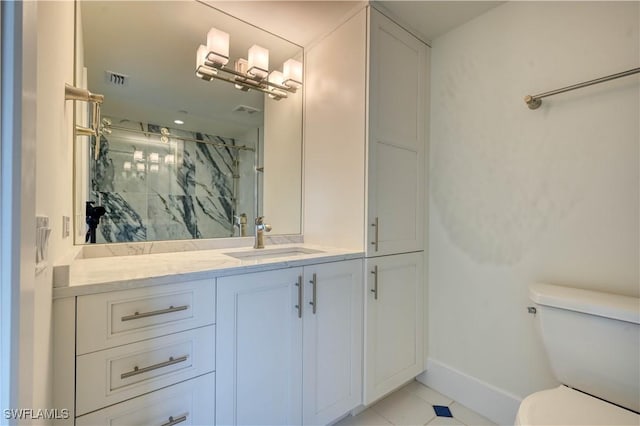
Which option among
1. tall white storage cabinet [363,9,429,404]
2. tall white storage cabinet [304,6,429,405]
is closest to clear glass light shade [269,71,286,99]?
tall white storage cabinet [304,6,429,405]

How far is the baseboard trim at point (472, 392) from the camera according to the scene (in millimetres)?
1507

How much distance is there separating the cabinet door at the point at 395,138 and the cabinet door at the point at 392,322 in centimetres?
11

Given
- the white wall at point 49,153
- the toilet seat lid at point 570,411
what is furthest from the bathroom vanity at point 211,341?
the toilet seat lid at point 570,411

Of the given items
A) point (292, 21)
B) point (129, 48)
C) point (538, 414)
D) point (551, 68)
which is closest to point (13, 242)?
point (538, 414)

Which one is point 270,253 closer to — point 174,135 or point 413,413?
point 174,135

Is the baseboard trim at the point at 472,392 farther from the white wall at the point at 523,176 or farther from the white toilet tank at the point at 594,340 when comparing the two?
the white toilet tank at the point at 594,340

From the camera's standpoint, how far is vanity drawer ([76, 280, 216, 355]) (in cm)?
82

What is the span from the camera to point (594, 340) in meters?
1.07

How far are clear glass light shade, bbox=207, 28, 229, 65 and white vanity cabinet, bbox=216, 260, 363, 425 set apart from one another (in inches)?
49.1

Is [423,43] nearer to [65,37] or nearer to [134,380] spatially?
[65,37]

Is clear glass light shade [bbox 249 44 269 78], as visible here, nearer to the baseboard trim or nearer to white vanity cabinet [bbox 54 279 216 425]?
white vanity cabinet [bbox 54 279 216 425]

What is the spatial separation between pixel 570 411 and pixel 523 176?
100cm

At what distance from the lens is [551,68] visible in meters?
1.39

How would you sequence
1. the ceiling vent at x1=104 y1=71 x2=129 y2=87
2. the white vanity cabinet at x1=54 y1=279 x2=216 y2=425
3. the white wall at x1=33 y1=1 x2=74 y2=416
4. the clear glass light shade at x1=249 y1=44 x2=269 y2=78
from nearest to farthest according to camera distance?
the white wall at x1=33 y1=1 x2=74 y2=416 < the white vanity cabinet at x1=54 y1=279 x2=216 y2=425 < the ceiling vent at x1=104 y1=71 x2=129 y2=87 < the clear glass light shade at x1=249 y1=44 x2=269 y2=78
